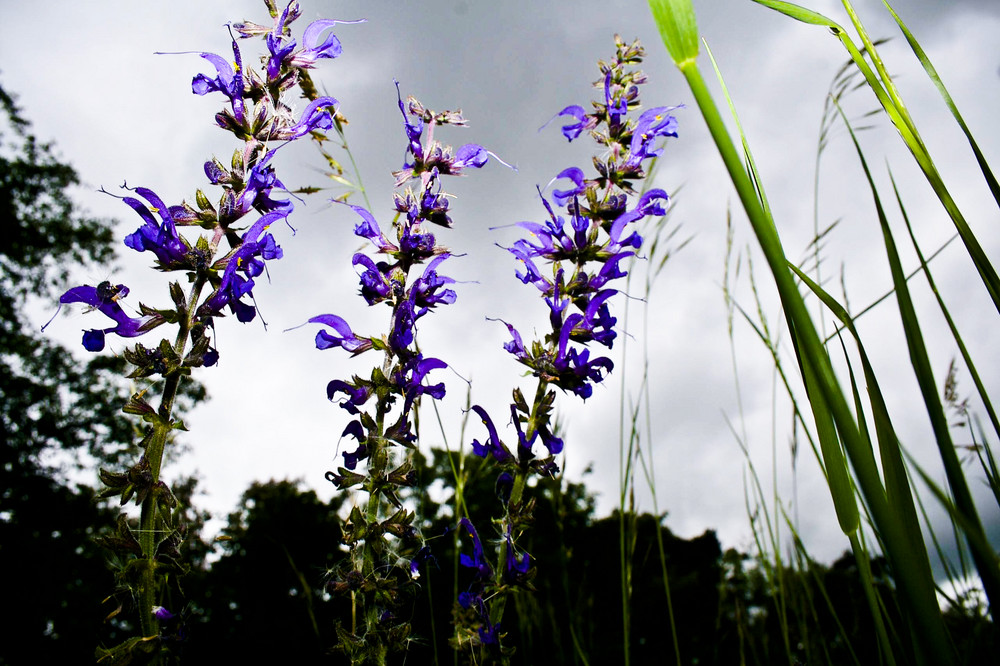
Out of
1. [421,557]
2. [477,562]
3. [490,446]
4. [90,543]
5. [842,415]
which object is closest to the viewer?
[842,415]

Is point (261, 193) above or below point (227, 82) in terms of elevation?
below

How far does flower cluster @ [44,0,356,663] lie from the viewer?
104cm

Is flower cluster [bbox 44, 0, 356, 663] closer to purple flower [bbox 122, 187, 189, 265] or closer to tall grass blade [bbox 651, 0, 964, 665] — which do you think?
purple flower [bbox 122, 187, 189, 265]

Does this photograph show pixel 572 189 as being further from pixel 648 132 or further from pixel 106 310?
pixel 106 310

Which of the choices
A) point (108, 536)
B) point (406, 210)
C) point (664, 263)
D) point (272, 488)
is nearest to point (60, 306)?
point (108, 536)

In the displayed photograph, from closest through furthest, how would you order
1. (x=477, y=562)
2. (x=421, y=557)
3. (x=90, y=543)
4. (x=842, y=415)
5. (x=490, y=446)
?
1. (x=842, y=415)
2. (x=421, y=557)
3. (x=477, y=562)
4. (x=490, y=446)
5. (x=90, y=543)

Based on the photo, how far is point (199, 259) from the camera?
1.22m

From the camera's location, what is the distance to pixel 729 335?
209 centimetres

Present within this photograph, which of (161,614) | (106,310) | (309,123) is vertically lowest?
(161,614)

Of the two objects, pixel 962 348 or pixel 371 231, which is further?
pixel 371 231

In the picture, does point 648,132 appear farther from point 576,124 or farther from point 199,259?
point 199,259

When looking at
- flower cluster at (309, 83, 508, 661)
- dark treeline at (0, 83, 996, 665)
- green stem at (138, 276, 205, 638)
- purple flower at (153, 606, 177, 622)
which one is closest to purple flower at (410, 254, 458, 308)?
flower cluster at (309, 83, 508, 661)

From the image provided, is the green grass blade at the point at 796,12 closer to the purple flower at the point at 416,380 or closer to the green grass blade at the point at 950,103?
the green grass blade at the point at 950,103

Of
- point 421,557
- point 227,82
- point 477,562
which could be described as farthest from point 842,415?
point 227,82
